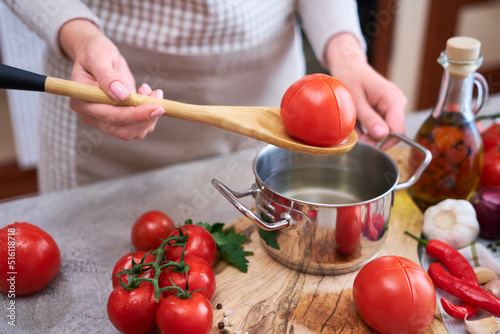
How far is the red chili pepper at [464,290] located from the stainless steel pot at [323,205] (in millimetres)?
104

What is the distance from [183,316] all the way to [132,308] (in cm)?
8

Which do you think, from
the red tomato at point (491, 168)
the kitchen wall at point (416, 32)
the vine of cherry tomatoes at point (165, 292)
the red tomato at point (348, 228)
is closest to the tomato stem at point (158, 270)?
the vine of cherry tomatoes at point (165, 292)

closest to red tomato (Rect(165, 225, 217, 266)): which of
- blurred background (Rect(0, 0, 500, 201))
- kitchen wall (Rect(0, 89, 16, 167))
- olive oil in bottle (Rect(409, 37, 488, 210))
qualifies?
olive oil in bottle (Rect(409, 37, 488, 210))

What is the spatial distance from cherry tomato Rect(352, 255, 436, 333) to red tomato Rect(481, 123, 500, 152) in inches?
19.9

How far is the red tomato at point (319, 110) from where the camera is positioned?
2.41 ft

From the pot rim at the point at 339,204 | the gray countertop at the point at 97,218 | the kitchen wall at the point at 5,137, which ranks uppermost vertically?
the pot rim at the point at 339,204

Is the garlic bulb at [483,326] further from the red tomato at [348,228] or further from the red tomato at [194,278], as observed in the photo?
the red tomato at [194,278]

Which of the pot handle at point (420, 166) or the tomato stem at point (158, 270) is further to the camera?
the pot handle at point (420, 166)

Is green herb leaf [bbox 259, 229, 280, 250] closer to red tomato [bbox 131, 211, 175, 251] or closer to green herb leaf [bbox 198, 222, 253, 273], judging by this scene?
green herb leaf [bbox 198, 222, 253, 273]

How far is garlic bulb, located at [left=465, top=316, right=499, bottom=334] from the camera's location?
697mm

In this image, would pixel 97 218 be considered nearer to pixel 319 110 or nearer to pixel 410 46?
pixel 319 110

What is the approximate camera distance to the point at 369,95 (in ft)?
3.30

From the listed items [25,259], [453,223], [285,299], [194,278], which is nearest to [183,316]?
[194,278]

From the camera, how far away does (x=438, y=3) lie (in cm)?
264
